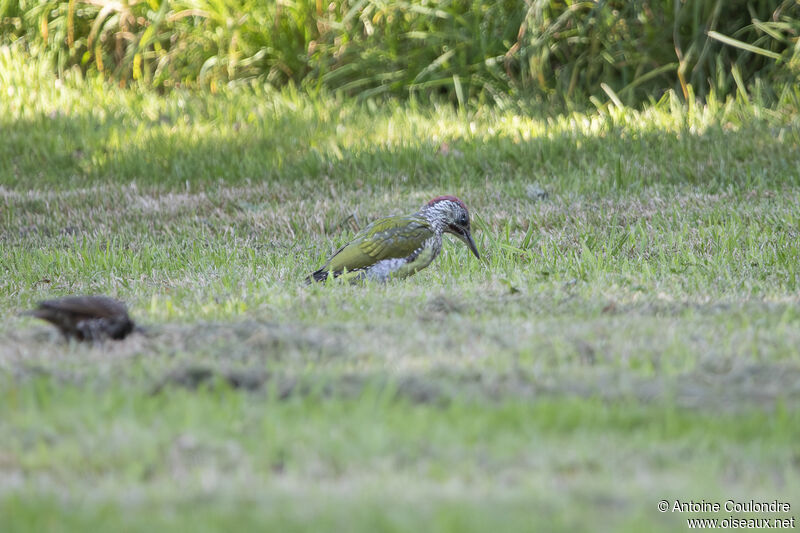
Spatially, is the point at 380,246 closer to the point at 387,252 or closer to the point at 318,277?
the point at 387,252

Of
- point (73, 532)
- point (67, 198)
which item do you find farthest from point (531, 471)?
point (67, 198)

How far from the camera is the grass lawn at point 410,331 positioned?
8.46 feet

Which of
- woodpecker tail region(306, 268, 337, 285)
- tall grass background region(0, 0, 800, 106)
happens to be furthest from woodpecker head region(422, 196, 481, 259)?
tall grass background region(0, 0, 800, 106)

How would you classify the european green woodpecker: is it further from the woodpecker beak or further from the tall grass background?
the tall grass background

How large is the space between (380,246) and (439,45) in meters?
6.10

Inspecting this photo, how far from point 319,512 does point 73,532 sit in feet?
1.83

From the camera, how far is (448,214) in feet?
21.0

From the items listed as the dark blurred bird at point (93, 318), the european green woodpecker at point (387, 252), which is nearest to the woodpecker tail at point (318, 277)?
the european green woodpecker at point (387, 252)

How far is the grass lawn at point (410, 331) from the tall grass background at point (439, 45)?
103cm

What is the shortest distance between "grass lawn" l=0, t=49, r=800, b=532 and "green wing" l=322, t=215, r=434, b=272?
0.85 ft

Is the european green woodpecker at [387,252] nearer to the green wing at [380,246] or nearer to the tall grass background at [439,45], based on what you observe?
the green wing at [380,246]

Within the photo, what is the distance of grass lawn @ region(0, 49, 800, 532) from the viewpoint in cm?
258

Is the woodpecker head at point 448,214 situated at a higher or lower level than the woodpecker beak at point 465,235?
higher

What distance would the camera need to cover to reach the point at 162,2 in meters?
12.2
